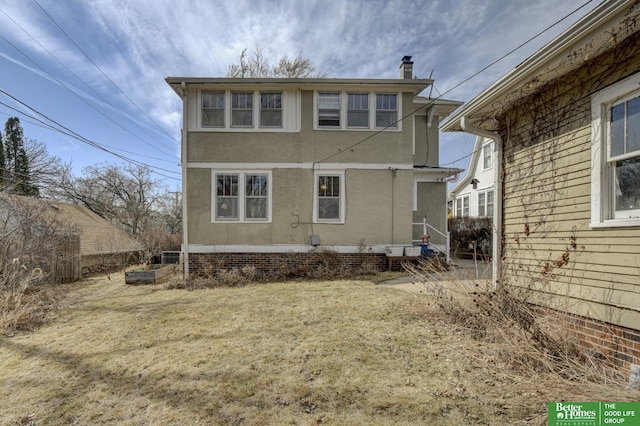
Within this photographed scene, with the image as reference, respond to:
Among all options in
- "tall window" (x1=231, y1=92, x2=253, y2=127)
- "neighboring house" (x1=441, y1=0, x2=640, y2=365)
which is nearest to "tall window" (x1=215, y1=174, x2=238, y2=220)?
"tall window" (x1=231, y1=92, x2=253, y2=127)

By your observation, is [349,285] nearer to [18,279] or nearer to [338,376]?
[338,376]

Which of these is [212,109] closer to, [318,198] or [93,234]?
[318,198]

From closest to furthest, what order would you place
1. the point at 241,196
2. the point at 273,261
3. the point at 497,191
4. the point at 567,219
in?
the point at 567,219
the point at 497,191
the point at 273,261
the point at 241,196

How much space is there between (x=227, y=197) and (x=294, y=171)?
2438 millimetres

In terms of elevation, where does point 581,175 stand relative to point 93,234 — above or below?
above

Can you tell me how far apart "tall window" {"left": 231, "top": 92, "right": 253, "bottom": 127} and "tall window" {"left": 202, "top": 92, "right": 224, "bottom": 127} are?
399mm

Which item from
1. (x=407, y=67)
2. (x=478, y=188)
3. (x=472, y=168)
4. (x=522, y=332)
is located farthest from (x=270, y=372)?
(x=472, y=168)

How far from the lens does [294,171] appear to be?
9.79 m

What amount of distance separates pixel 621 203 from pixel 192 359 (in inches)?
222

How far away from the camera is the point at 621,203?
3416 mm

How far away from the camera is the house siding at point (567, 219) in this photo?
330 centimetres

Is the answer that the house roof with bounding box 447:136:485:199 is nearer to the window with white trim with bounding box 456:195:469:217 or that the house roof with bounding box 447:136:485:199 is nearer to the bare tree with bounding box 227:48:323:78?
the window with white trim with bounding box 456:195:469:217

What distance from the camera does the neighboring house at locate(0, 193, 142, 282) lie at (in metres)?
7.34

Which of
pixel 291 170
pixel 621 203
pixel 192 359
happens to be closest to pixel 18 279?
pixel 192 359
